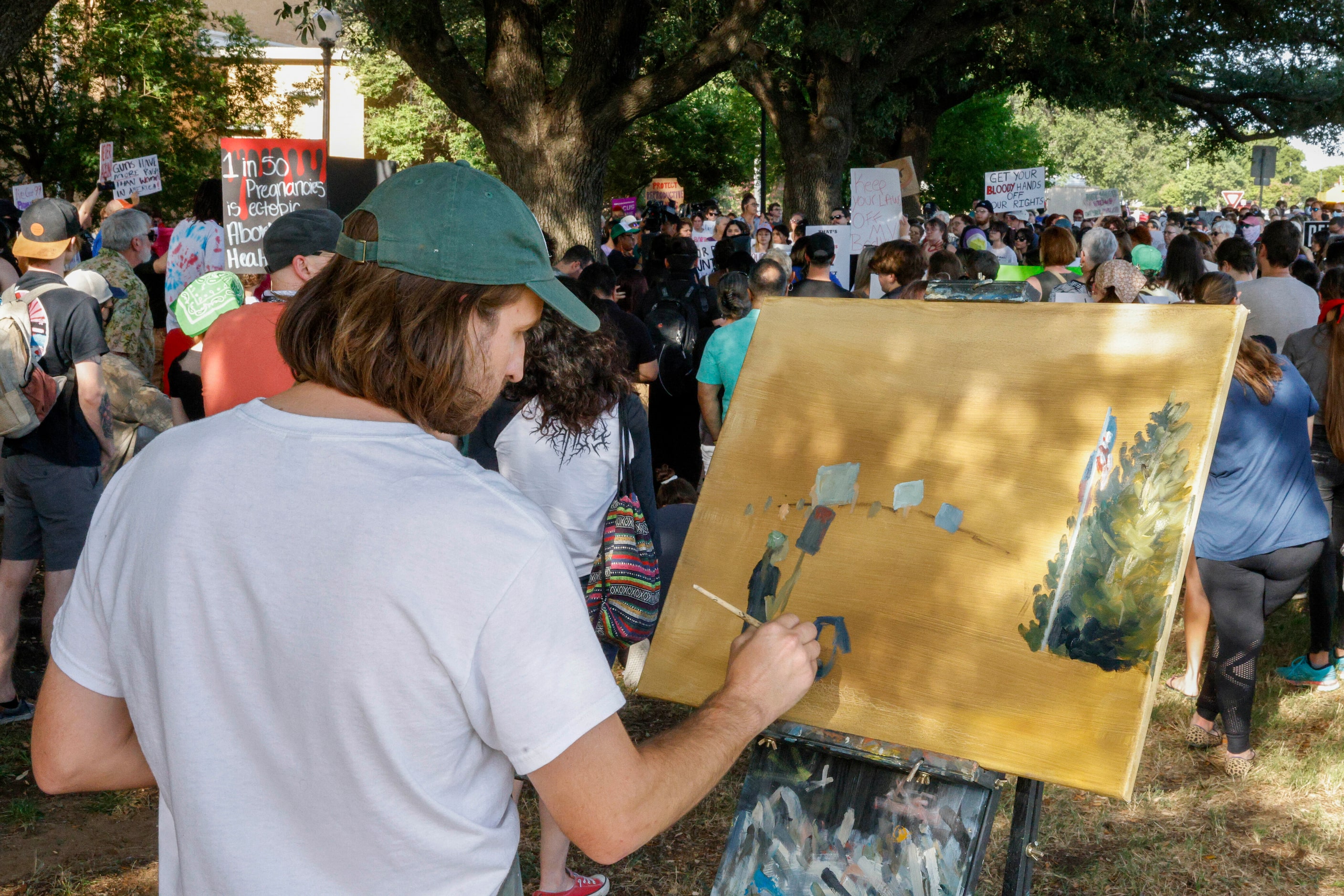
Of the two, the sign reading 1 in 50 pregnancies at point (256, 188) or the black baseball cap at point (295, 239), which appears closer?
the black baseball cap at point (295, 239)

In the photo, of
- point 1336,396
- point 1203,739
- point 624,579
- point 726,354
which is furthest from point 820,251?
point 624,579

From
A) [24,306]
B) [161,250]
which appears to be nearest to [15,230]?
[161,250]

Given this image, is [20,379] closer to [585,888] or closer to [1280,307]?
[585,888]

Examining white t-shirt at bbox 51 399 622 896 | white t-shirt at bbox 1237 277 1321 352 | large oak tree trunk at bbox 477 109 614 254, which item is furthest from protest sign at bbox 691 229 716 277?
white t-shirt at bbox 51 399 622 896

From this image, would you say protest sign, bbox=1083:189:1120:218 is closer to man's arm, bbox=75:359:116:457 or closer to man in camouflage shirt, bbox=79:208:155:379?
man in camouflage shirt, bbox=79:208:155:379

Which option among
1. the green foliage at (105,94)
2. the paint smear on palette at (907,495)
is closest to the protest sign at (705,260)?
the paint smear on palette at (907,495)

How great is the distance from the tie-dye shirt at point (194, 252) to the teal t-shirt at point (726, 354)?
2983 millimetres

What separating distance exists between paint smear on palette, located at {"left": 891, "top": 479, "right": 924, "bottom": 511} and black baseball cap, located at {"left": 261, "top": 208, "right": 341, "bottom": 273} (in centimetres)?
205

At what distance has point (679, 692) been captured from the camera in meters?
2.45

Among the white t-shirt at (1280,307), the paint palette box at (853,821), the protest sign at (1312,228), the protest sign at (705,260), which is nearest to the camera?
the paint palette box at (853,821)

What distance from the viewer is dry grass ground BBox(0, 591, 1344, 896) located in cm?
371

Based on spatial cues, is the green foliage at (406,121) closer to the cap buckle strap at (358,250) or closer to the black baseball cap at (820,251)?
the black baseball cap at (820,251)

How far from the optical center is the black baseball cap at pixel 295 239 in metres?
3.62

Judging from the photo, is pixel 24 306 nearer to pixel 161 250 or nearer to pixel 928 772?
pixel 928 772
